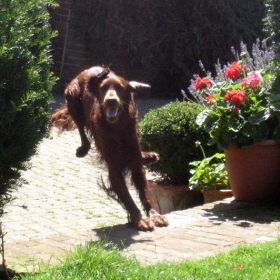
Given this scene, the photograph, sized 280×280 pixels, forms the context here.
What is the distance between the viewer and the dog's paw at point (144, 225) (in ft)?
19.2

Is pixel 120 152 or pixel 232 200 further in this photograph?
pixel 232 200

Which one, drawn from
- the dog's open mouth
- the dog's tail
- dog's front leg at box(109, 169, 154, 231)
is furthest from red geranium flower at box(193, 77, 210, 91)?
the dog's open mouth

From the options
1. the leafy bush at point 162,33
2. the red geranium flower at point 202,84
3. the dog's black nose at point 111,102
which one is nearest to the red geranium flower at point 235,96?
the red geranium flower at point 202,84

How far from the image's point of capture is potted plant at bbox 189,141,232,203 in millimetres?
7352

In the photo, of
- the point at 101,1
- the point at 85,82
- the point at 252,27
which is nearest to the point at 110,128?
the point at 85,82

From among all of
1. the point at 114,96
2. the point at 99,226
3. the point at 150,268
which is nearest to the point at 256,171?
Result: the point at 99,226

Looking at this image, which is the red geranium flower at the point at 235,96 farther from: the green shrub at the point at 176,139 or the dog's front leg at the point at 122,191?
the green shrub at the point at 176,139

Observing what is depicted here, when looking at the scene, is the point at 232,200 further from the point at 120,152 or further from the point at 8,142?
the point at 8,142

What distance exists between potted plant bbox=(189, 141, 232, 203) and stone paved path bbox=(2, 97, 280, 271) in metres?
0.50

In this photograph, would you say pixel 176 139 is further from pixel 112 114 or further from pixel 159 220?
pixel 112 114

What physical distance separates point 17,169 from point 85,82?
2.17 m

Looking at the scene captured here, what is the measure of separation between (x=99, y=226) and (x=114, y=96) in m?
1.32

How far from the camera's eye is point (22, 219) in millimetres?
7762

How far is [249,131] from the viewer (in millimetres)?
6496
